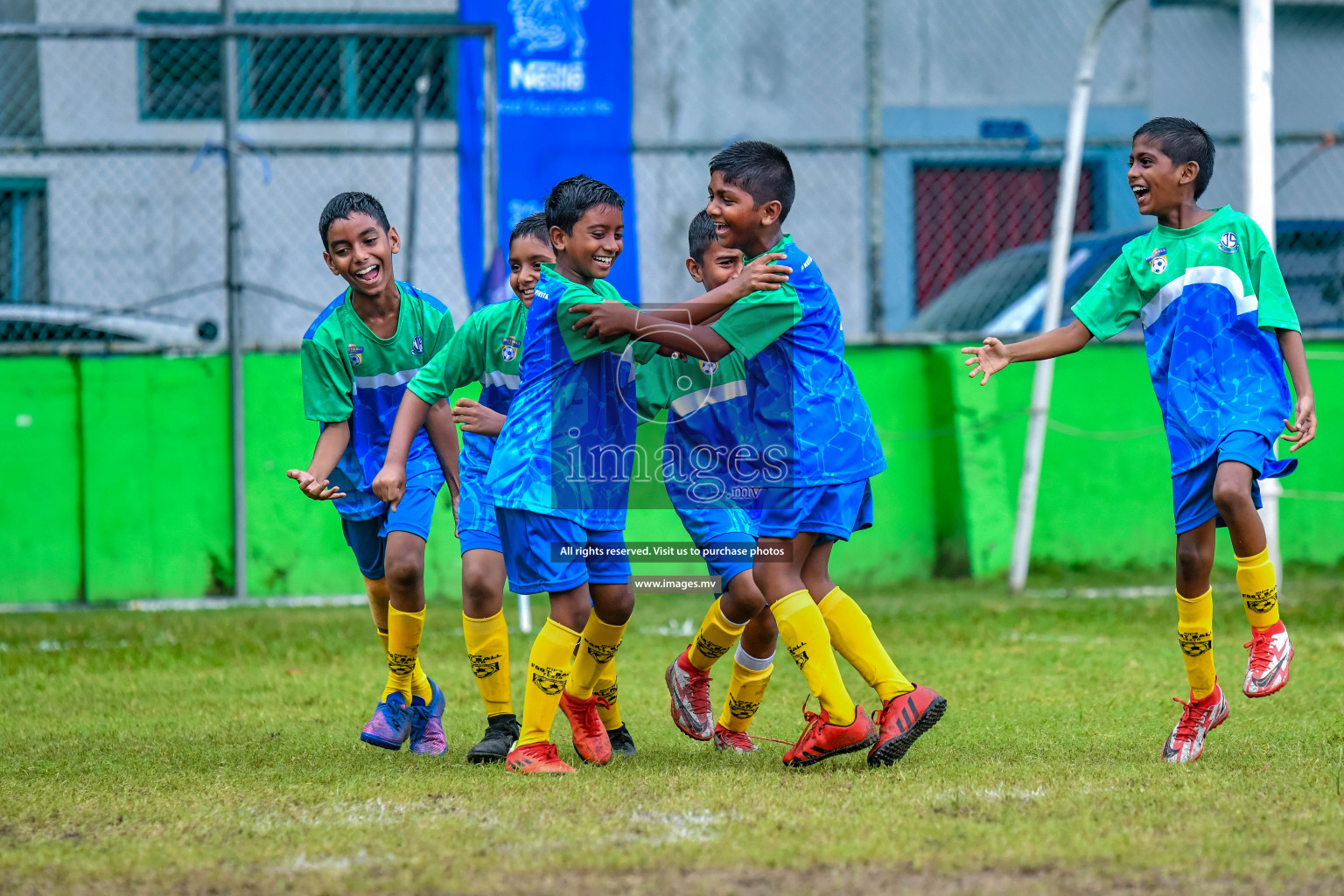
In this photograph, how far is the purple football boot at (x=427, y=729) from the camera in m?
4.54

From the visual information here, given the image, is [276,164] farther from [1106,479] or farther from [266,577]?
[1106,479]

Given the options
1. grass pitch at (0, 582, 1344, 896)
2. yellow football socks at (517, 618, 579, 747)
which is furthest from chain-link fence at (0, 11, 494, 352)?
yellow football socks at (517, 618, 579, 747)

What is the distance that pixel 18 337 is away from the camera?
34.3 feet

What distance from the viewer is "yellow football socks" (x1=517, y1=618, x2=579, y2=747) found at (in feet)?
13.4

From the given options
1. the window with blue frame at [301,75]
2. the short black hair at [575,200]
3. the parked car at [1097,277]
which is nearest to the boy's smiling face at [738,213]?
the short black hair at [575,200]

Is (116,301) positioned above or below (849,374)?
above

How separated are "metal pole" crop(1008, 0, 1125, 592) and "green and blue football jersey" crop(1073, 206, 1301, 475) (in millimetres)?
3850

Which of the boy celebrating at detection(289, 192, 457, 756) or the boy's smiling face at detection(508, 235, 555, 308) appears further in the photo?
the boy's smiling face at detection(508, 235, 555, 308)

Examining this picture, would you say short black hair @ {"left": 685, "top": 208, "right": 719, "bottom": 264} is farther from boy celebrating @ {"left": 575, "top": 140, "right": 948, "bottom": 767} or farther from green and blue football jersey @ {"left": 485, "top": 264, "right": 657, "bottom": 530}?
green and blue football jersey @ {"left": 485, "top": 264, "right": 657, "bottom": 530}

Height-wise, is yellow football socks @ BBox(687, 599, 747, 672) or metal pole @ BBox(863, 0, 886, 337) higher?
metal pole @ BBox(863, 0, 886, 337)

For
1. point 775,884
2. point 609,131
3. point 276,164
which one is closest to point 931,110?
point 276,164

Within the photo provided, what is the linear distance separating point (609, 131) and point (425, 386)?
435 centimetres

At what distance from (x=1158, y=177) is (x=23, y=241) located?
11.2 meters

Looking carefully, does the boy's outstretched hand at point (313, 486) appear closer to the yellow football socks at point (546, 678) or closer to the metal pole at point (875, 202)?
the yellow football socks at point (546, 678)
